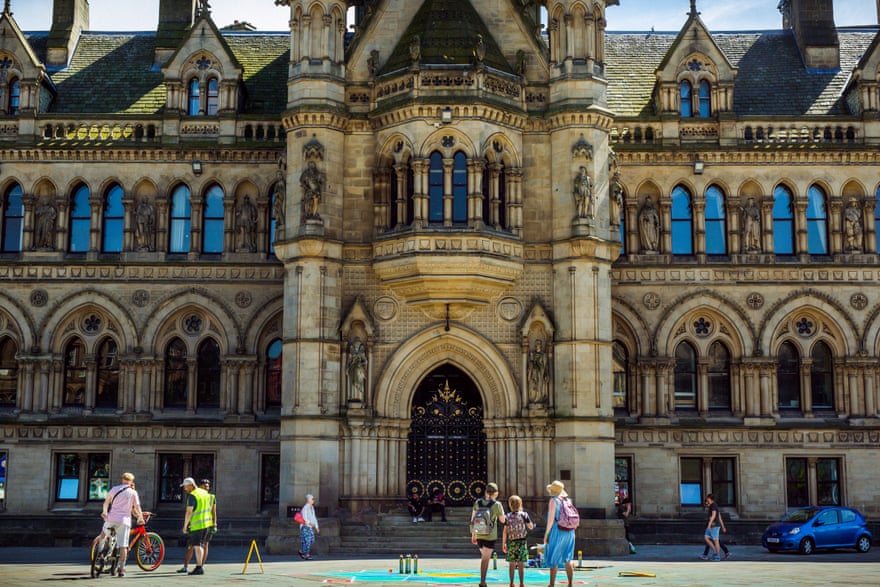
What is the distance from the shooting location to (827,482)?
35062 mm

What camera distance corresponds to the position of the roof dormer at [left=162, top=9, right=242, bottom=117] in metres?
36.8

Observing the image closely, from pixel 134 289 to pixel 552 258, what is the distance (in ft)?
45.2

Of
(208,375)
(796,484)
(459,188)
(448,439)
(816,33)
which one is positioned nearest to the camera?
(459,188)

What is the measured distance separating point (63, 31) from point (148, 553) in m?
25.2

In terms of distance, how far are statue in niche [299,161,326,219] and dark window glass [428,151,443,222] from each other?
10.3 ft

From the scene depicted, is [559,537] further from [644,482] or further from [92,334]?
[92,334]

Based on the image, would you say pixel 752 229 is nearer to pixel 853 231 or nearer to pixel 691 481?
pixel 853 231

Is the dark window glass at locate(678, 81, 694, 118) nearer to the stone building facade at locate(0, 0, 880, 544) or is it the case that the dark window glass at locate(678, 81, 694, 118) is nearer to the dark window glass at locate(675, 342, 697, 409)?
the stone building facade at locate(0, 0, 880, 544)

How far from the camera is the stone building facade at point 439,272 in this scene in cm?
3125

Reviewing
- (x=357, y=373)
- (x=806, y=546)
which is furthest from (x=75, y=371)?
(x=806, y=546)

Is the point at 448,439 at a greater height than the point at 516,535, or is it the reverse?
the point at 448,439

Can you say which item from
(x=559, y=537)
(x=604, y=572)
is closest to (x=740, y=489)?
(x=604, y=572)

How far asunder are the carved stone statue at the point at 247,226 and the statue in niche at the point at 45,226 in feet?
19.8

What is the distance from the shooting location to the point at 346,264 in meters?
32.0
